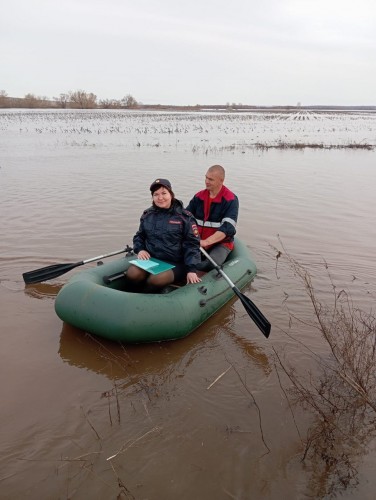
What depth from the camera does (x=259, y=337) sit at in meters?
4.29

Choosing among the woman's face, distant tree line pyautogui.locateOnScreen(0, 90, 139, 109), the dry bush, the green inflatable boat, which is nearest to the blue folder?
the green inflatable boat

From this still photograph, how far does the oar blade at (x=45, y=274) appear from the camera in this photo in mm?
4922

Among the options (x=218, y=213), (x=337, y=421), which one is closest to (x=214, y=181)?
(x=218, y=213)

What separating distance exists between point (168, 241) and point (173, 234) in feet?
0.35

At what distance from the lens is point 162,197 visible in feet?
13.8

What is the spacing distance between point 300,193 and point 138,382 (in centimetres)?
778

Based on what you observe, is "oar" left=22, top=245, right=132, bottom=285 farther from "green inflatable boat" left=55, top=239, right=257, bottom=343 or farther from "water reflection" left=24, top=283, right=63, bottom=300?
"green inflatable boat" left=55, top=239, right=257, bottom=343

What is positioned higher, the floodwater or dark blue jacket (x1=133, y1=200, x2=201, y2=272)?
dark blue jacket (x1=133, y1=200, x2=201, y2=272)

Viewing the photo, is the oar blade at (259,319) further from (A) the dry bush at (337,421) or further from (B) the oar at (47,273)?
(B) the oar at (47,273)

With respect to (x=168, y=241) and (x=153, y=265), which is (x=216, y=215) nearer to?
(x=168, y=241)

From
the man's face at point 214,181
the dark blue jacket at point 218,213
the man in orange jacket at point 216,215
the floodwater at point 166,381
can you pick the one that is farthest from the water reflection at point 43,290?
the man's face at point 214,181

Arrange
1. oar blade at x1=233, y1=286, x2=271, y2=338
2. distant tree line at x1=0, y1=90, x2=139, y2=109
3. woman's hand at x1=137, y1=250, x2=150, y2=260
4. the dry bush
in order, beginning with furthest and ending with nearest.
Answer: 1. distant tree line at x1=0, y1=90, x2=139, y2=109
2. woman's hand at x1=137, y1=250, x2=150, y2=260
3. oar blade at x1=233, y1=286, x2=271, y2=338
4. the dry bush

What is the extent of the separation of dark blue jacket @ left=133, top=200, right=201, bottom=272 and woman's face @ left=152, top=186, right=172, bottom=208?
0.09 m

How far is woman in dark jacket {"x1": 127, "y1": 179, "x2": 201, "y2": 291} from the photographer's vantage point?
4.32m
